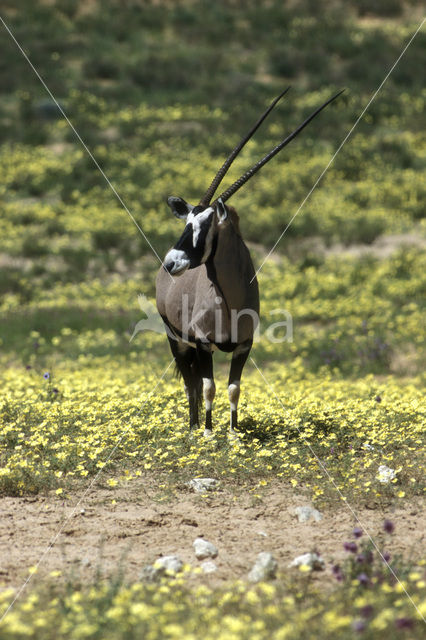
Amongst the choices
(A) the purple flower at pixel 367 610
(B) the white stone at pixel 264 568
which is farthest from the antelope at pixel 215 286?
(A) the purple flower at pixel 367 610

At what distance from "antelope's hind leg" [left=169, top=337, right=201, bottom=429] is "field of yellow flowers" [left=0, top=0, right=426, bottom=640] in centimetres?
21

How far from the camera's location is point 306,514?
5.66 meters

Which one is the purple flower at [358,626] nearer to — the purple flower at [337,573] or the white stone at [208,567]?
the purple flower at [337,573]

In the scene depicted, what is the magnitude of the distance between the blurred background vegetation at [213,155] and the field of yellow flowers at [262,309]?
0.34ft

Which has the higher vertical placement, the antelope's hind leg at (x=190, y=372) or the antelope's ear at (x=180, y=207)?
the antelope's ear at (x=180, y=207)

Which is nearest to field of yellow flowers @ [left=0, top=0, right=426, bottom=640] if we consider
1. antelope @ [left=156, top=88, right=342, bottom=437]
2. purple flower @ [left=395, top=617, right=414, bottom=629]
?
purple flower @ [left=395, top=617, right=414, bottom=629]

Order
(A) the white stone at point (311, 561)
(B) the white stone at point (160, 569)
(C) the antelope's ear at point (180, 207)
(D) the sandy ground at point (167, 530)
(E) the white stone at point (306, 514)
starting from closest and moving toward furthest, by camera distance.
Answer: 1. (B) the white stone at point (160, 569)
2. (A) the white stone at point (311, 561)
3. (D) the sandy ground at point (167, 530)
4. (E) the white stone at point (306, 514)
5. (C) the antelope's ear at point (180, 207)

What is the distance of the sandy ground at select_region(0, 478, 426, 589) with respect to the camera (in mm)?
4906

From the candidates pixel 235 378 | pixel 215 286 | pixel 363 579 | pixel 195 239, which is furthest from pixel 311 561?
pixel 215 286

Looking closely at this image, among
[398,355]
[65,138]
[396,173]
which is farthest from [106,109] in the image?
[398,355]

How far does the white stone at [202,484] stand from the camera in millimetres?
6234

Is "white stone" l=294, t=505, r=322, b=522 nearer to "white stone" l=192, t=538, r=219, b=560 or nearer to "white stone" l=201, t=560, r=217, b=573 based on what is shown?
"white stone" l=192, t=538, r=219, b=560

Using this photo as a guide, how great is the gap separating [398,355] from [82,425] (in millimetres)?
7303

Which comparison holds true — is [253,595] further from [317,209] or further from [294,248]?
[317,209]
